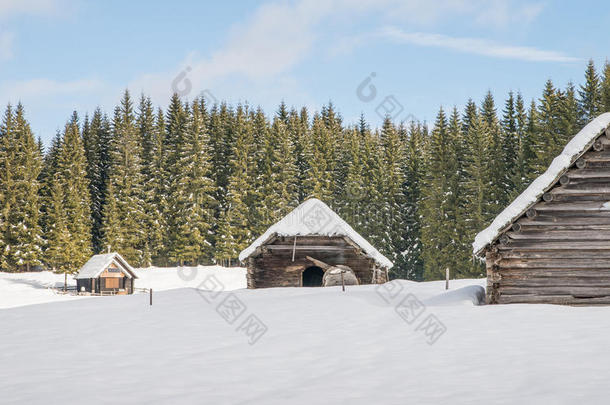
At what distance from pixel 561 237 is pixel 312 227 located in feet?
40.0

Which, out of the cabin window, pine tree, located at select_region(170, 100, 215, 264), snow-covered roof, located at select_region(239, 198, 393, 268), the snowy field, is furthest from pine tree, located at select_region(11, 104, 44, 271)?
the snowy field

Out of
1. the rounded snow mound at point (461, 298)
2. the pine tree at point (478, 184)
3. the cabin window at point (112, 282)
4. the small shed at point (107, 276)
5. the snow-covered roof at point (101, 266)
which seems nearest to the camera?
the rounded snow mound at point (461, 298)

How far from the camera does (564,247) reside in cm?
1795

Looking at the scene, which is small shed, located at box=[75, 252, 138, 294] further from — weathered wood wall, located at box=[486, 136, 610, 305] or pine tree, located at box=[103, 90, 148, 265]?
weathered wood wall, located at box=[486, 136, 610, 305]

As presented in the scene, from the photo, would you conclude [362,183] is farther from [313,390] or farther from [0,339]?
[313,390]

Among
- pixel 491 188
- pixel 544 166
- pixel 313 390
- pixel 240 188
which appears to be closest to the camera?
pixel 313 390

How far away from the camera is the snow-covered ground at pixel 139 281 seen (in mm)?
50562

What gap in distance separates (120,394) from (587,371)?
7.66 meters

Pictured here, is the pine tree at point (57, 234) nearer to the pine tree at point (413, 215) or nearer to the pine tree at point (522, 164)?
the pine tree at point (413, 215)

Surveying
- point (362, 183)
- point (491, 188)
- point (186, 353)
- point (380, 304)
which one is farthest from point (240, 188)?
point (186, 353)

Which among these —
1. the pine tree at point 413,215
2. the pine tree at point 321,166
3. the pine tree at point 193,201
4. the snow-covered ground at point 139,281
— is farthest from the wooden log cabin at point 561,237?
the pine tree at point 193,201

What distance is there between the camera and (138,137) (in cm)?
7100

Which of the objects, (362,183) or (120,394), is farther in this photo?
(362,183)

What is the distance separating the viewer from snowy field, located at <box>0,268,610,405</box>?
939cm
